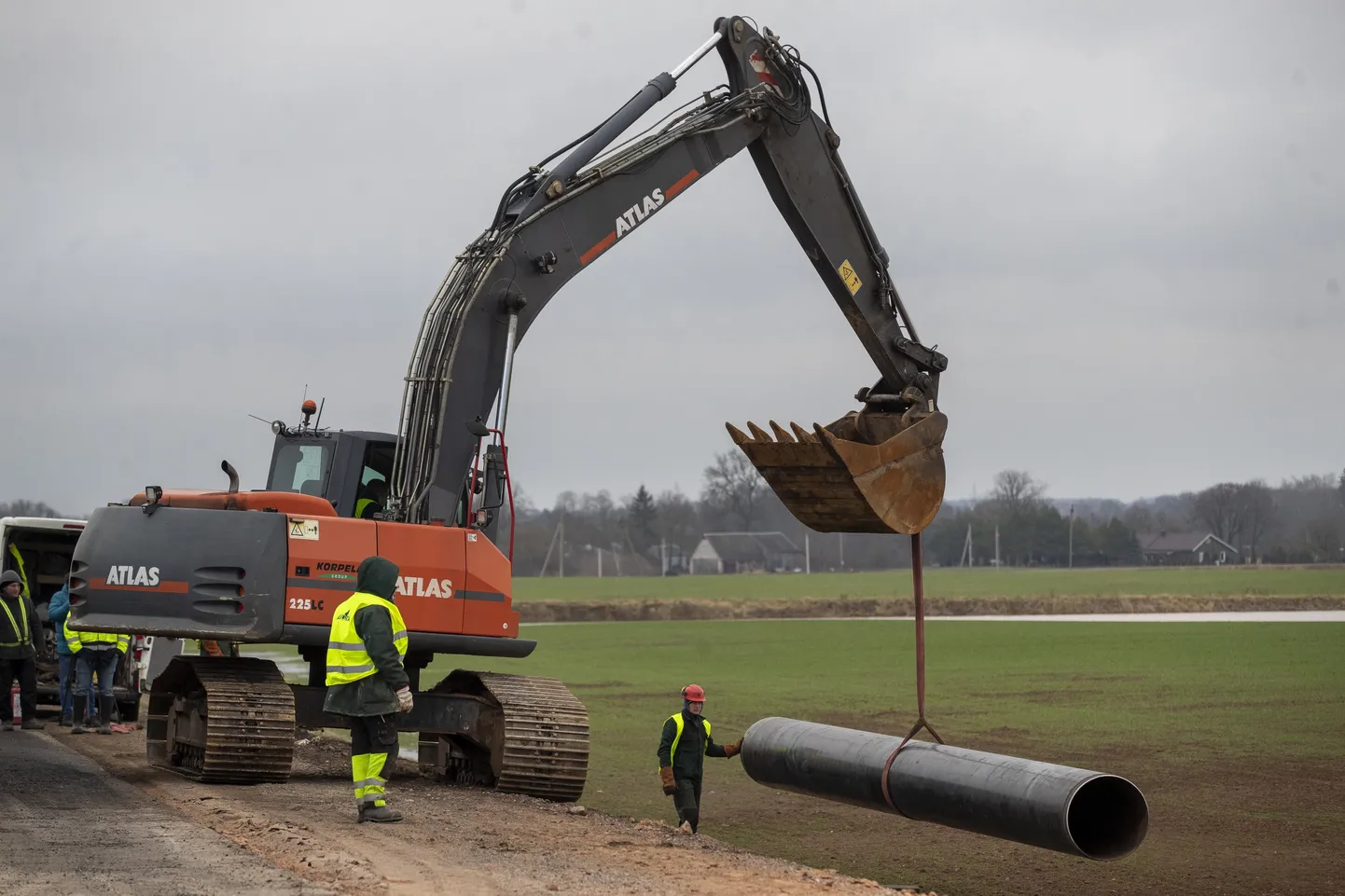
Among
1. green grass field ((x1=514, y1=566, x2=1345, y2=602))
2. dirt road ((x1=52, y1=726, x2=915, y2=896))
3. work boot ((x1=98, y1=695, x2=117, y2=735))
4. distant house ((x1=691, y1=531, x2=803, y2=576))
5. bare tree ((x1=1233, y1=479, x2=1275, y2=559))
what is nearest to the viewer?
dirt road ((x1=52, y1=726, x2=915, y2=896))

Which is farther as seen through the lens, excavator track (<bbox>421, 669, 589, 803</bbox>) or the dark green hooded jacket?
excavator track (<bbox>421, 669, 589, 803</bbox>)

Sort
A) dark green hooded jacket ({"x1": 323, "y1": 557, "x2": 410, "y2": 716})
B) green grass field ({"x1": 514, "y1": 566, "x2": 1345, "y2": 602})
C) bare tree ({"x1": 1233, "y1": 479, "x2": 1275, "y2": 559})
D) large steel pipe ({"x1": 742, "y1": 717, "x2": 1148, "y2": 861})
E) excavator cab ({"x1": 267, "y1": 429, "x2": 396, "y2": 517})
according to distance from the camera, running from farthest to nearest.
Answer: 1. bare tree ({"x1": 1233, "y1": 479, "x2": 1275, "y2": 559})
2. green grass field ({"x1": 514, "y1": 566, "x2": 1345, "y2": 602})
3. excavator cab ({"x1": 267, "y1": 429, "x2": 396, "y2": 517})
4. dark green hooded jacket ({"x1": 323, "y1": 557, "x2": 410, "y2": 716})
5. large steel pipe ({"x1": 742, "y1": 717, "x2": 1148, "y2": 861})

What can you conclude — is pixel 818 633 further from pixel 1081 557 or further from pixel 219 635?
pixel 1081 557

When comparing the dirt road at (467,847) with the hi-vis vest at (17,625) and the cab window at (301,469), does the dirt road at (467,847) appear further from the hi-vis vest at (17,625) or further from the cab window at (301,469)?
the hi-vis vest at (17,625)

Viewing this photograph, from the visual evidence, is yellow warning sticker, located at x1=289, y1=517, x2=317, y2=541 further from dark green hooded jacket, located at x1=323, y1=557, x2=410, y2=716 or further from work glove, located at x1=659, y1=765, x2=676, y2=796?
work glove, located at x1=659, y1=765, x2=676, y2=796

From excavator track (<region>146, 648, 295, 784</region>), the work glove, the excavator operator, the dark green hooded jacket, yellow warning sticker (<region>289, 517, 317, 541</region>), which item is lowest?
the work glove

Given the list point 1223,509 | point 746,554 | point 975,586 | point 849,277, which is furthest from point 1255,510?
point 849,277

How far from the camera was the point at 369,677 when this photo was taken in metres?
11.7

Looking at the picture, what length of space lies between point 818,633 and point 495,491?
38191 millimetres

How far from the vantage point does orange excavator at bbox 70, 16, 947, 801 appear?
1334 cm

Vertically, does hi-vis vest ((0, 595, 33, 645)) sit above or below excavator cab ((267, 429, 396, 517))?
below

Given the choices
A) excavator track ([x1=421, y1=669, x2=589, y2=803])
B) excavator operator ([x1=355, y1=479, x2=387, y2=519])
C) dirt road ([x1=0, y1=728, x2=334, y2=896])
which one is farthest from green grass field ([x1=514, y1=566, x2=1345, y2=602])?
dirt road ([x1=0, y1=728, x2=334, y2=896])

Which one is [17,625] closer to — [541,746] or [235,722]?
[235,722]

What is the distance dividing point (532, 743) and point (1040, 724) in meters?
12.0
